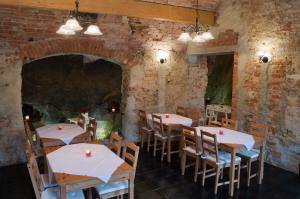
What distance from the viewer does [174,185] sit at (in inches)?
167

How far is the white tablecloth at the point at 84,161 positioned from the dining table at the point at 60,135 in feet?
1.65

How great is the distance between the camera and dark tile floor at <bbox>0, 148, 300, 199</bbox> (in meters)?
3.92

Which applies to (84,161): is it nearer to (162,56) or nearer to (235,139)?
(235,139)

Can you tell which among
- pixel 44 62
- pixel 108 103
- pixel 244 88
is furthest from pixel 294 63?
pixel 44 62

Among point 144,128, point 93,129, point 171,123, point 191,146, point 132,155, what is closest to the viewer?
point 132,155

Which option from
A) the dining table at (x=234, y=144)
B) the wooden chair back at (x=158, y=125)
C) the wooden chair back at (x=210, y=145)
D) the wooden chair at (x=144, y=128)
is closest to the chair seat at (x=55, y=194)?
the wooden chair back at (x=210, y=145)

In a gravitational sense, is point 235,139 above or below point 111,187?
above

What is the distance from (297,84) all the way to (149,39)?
11.1 feet

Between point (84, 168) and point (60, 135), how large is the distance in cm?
156

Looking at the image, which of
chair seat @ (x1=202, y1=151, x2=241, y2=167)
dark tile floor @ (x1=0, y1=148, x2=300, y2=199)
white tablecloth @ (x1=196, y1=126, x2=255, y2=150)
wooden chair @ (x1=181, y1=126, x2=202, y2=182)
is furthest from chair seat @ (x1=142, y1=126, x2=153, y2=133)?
chair seat @ (x1=202, y1=151, x2=241, y2=167)

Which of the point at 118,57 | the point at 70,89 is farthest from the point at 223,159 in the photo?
the point at 70,89

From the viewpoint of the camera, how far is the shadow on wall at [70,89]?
24.9 ft

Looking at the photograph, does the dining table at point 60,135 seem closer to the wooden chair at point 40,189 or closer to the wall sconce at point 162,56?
the wooden chair at point 40,189

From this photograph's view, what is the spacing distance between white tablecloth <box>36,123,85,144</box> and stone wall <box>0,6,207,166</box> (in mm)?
871
